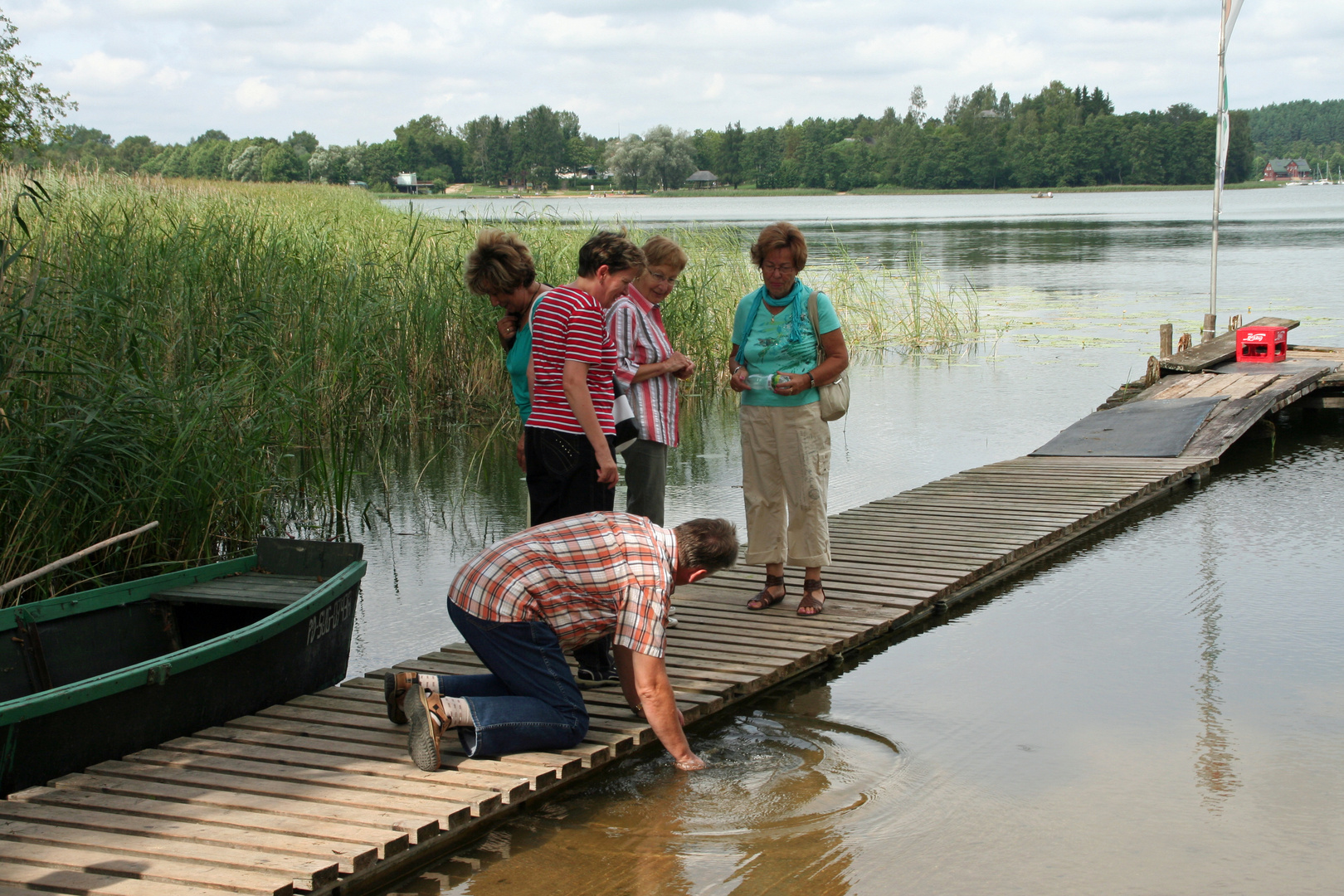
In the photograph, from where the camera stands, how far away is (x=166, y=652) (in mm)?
4492

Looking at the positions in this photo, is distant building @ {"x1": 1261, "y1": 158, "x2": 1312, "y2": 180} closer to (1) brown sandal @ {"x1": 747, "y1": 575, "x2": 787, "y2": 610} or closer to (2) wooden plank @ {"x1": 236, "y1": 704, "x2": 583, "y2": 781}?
(1) brown sandal @ {"x1": 747, "y1": 575, "x2": 787, "y2": 610}

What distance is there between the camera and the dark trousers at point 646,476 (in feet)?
15.1

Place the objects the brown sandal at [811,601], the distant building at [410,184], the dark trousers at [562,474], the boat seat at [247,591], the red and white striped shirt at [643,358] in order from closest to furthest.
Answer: the dark trousers at [562,474] < the boat seat at [247,591] < the red and white striped shirt at [643,358] < the brown sandal at [811,601] < the distant building at [410,184]

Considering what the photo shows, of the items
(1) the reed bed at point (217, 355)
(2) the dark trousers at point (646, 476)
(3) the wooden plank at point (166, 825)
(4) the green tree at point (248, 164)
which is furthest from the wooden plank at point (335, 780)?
(4) the green tree at point (248, 164)

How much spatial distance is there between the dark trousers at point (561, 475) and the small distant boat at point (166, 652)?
33.3 inches

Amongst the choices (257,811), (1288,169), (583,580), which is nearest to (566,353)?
(583,580)

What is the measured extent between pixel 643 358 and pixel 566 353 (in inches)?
25.0

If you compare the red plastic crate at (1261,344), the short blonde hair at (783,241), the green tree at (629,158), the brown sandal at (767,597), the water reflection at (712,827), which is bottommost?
the water reflection at (712,827)

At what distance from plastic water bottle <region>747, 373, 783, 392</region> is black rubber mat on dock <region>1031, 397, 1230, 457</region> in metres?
4.76

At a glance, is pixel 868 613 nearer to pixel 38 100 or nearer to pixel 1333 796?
pixel 1333 796

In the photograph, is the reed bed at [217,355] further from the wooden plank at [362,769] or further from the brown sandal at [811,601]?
the brown sandal at [811,601]

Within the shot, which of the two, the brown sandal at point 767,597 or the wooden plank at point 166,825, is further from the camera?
the brown sandal at point 767,597

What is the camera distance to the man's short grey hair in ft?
11.3

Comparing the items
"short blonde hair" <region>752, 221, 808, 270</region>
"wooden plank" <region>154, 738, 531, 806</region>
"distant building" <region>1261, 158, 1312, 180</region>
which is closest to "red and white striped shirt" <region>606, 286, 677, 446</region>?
"short blonde hair" <region>752, 221, 808, 270</region>
